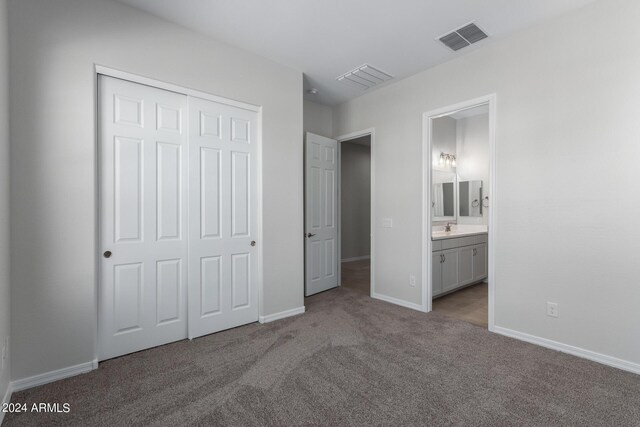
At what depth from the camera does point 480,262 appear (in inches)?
189

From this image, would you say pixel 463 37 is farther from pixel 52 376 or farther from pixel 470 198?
pixel 52 376

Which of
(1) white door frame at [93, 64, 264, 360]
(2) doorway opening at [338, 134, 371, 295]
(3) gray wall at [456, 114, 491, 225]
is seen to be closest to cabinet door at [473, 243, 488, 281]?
(3) gray wall at [456, 114, 491, 225]

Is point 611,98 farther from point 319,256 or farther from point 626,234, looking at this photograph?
point 319,256

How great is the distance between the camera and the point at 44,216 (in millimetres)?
2068

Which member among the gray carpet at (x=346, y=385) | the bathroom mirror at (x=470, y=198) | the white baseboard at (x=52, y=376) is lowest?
the gray carpet at (x=346, y=385)

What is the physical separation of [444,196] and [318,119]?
2593mm

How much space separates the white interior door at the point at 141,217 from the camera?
2.38 meters

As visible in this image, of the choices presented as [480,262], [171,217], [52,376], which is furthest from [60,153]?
[480,262]

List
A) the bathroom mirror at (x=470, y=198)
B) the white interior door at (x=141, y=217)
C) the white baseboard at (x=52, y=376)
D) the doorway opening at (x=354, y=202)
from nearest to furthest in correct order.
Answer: the white baseboard at (x=52, y=376), the white interior door at (x=141, y=217), the bathroom mirror at (x=470, y=198), the doorway opening at (x=354, y=202)

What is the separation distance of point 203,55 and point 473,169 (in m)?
4.49

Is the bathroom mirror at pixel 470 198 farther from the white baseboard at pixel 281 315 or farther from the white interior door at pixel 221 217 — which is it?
the white interior door at pixel 221 217

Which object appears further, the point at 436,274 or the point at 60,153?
the point at 436,274

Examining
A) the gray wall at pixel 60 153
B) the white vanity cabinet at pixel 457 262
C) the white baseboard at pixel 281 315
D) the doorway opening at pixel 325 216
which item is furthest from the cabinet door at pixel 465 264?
the gray wall at pixel 60 153

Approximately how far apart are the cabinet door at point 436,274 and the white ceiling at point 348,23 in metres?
2.30
